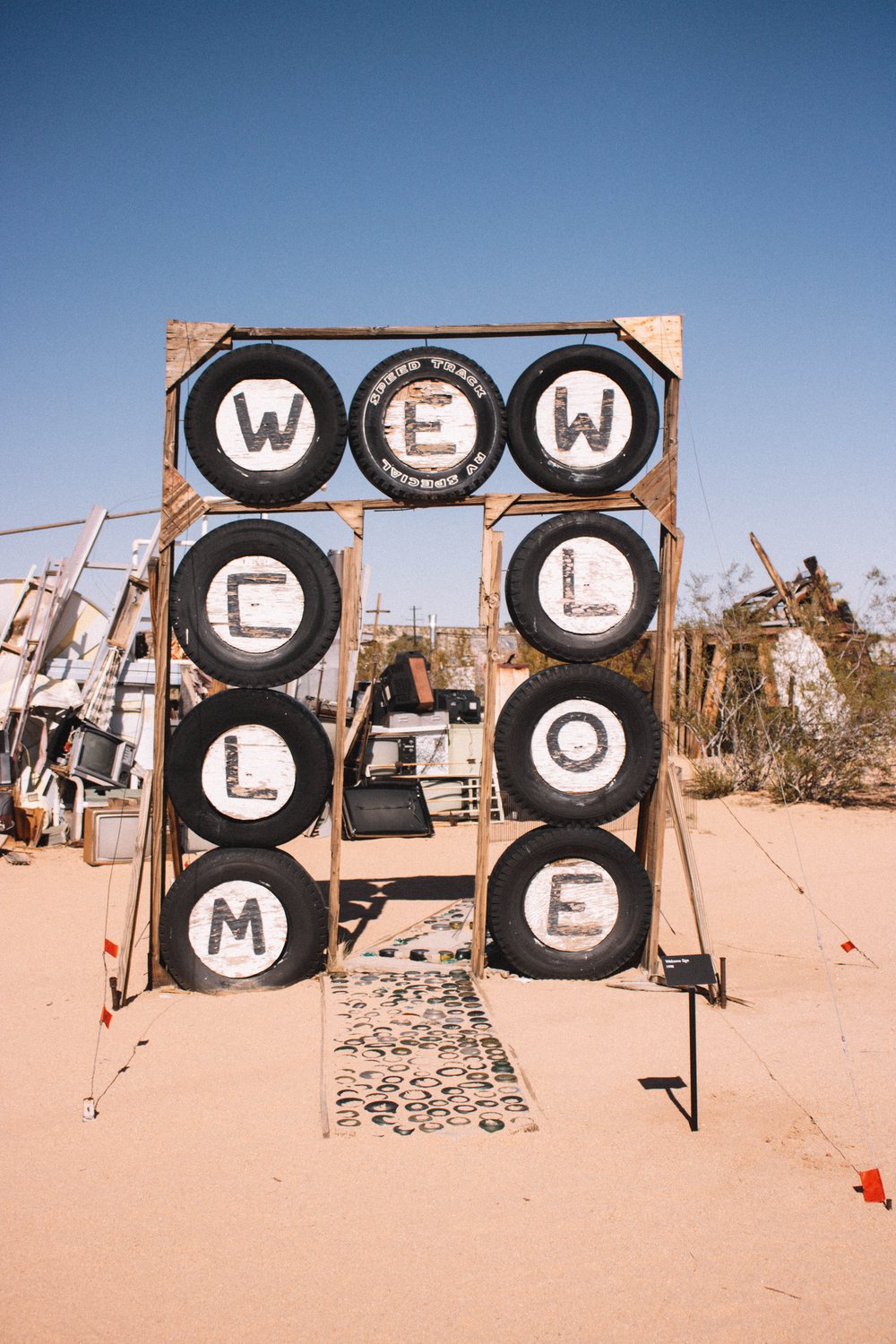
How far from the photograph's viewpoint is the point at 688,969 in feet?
16.9

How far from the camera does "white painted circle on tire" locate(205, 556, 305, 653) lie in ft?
23.8

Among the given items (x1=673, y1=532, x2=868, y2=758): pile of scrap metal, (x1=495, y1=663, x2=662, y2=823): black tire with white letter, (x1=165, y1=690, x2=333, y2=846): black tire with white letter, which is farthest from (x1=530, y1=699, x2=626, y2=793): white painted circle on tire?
(x1=673, y1=532, x2=868, y2=758): pile of scrap metal

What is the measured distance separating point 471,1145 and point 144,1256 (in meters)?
1.52

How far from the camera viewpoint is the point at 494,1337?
3336mm

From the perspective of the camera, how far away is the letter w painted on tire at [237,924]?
702cm

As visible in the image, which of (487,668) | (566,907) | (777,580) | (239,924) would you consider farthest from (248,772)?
(777,580)

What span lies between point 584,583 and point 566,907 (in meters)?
2.22

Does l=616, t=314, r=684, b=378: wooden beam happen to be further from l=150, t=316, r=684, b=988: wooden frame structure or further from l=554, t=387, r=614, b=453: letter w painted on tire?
l=554, t=387, r=614, b=453: letter w painted on tire

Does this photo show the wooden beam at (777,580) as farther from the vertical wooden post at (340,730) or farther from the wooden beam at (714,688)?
the vertical wooden post at (340,730)

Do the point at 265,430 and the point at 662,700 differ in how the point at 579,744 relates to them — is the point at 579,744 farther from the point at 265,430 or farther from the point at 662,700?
the point at 265,430

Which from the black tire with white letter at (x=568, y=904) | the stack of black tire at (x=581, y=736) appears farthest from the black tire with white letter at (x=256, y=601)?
the black tire with white letter at (x=568, y=904)

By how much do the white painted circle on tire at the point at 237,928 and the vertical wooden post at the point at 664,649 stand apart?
256 cm

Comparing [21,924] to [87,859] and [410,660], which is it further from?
[410,660]

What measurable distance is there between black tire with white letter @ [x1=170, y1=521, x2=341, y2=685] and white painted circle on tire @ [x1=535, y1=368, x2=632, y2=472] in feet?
5.94
